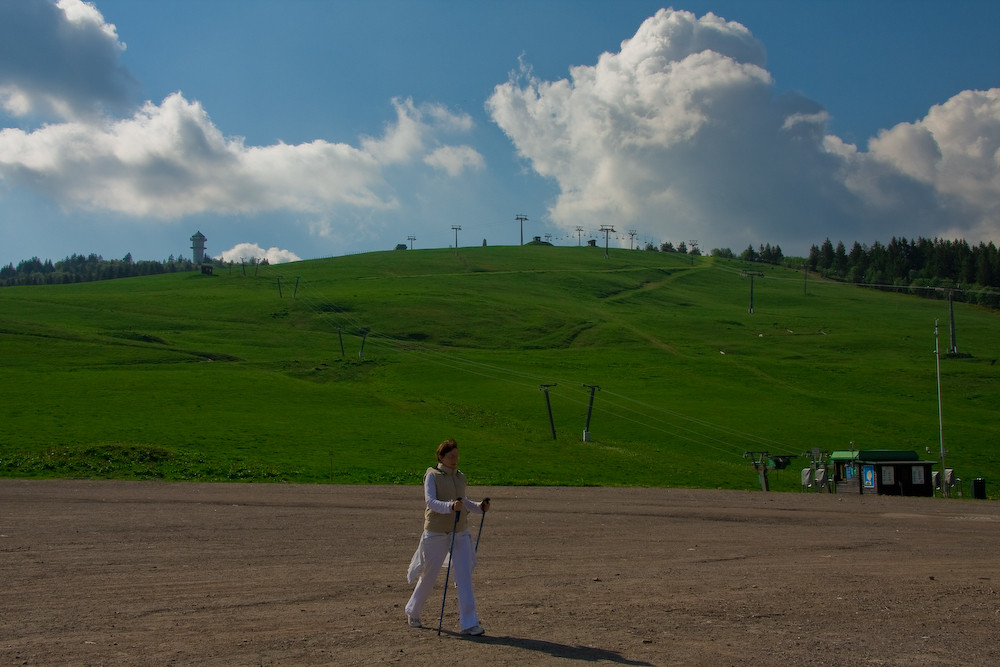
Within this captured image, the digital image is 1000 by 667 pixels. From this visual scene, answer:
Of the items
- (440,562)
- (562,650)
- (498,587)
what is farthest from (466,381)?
(562,650)

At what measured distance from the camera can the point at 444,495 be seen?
11984mm

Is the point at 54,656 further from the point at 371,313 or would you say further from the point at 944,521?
the point at 371,313

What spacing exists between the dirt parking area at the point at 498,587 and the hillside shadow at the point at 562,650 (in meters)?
0.04

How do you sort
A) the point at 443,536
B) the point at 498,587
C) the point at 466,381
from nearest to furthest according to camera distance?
the point at 443,536 → the point at 498,587 → the point at 466,381

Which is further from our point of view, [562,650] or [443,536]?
[443,536]

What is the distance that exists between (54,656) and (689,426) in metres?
64.0

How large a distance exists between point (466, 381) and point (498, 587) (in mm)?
71150

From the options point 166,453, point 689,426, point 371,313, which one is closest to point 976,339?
A: point 689,426

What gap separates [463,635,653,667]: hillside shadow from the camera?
10.5m

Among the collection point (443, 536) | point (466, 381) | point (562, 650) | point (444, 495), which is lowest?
point (466, 381)

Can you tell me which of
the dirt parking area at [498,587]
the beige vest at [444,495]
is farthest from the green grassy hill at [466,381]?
the beige vest at [444,495]

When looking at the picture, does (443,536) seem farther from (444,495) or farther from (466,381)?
(466,381)

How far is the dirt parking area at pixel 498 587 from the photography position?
1095 centimetres

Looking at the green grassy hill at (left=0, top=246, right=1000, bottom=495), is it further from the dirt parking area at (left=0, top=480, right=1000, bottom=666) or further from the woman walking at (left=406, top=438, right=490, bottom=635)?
the woman walking at (left=406, top=438, right=490, bottom=635)
